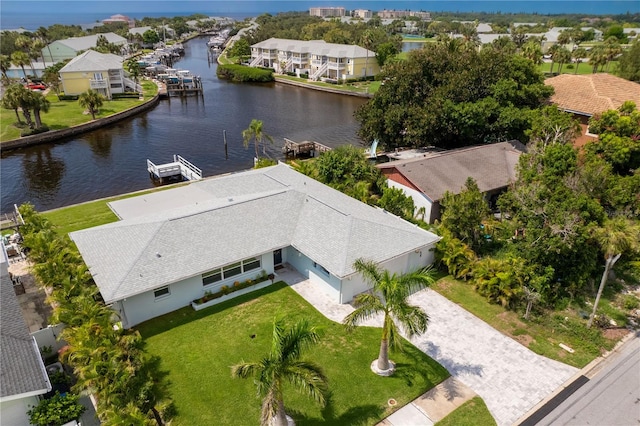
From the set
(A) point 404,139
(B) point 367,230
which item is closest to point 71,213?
(B) point 367,230

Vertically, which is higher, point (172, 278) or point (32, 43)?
point (32, 43)

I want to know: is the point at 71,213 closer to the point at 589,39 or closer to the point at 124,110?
the point at 124,110

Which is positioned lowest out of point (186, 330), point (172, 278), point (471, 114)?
point (186, 330)

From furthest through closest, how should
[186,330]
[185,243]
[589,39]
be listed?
[589,39]
[185,243]
[186,330]

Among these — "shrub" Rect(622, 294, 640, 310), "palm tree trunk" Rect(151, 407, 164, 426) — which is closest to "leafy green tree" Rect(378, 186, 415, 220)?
"shrub" Rect(622, 294, 640, 310)

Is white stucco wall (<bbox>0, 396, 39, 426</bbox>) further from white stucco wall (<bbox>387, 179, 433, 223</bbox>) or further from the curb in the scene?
white stucco wall (<bbox>387, 179, 433, 223</bbox>)

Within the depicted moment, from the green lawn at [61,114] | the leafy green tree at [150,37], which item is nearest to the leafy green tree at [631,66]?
the green lawn at [61,114]

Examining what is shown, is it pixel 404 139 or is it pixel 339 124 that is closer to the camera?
pixel 404 139
